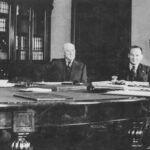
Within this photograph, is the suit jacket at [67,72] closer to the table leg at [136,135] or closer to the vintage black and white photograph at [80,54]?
the vintage black and white photograph at [80,54]

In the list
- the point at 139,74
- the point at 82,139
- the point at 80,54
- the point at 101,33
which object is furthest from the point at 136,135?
the point at 80,54

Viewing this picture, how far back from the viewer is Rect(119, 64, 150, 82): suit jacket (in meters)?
3.91

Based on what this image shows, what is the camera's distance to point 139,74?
394cm

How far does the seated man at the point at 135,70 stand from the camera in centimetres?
393

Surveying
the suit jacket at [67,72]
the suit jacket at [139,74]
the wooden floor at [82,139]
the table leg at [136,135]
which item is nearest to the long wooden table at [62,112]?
the table leg at [136,135]

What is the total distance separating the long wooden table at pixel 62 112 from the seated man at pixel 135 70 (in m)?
1.58

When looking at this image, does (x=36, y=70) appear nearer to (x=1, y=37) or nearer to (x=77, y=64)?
(x=1, y=37)

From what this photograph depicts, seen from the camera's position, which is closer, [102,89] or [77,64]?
[102,89]

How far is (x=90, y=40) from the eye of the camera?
7250 mm

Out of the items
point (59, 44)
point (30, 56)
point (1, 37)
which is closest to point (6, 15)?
point (1, 37)

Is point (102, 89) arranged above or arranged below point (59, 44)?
below

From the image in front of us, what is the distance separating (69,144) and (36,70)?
398 centimetres

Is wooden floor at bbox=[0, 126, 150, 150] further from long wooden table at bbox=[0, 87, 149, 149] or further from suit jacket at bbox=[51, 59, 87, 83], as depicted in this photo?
suit jacket at bbox=[51, 59, 87, 83]

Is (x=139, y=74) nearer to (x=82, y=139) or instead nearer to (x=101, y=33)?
(x=82, y=139)
